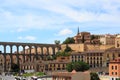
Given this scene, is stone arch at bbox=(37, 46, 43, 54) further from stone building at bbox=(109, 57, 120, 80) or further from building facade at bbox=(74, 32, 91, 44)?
stone building at bbox=(109, 57, 120, 80)

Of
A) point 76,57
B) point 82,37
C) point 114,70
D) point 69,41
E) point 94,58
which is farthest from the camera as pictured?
point 69,41

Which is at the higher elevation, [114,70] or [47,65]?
[114,70]

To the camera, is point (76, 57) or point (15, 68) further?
point (15, 68)

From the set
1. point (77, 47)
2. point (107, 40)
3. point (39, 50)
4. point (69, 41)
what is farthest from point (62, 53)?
point (39, 50)

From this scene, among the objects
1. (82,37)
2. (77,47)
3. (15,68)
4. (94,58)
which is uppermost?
(82,37)

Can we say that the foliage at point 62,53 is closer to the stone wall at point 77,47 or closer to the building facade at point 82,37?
the stone wall at point 77,47

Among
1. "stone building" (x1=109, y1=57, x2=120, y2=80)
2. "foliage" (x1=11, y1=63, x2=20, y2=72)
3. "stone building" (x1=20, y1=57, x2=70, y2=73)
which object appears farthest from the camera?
"foliage" (x1=11, y1=63, x2=20, y2=72)

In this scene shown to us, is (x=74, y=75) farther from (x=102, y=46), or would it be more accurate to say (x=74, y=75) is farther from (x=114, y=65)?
(x=102, y=46)

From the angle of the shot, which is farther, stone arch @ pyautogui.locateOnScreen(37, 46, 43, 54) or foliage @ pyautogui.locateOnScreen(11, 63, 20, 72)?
stone arch @ pyautogui.locateOnScreen(37, 46, 43, 54)

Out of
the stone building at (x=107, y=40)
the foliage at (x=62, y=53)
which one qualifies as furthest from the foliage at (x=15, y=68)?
the stone building at (x=107, y=40)

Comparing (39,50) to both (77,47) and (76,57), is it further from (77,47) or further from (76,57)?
(76,57)

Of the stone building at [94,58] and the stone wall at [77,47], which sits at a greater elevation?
the stone wall at [77,47]

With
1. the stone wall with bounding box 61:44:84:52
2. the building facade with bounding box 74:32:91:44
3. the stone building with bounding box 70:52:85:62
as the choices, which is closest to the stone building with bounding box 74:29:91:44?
the building facade with bounding box 74:32:91:44

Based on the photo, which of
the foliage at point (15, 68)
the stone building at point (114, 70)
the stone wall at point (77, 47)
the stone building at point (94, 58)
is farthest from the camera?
the stone wall at point (77, 47)
